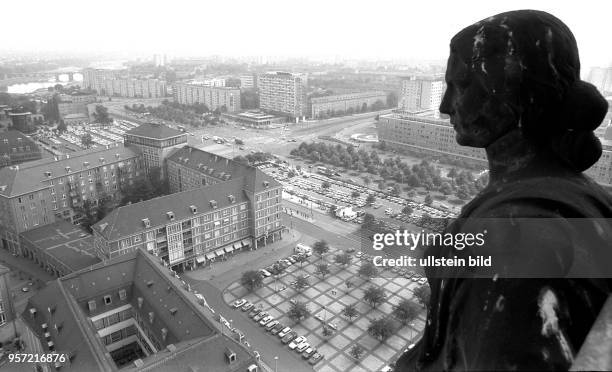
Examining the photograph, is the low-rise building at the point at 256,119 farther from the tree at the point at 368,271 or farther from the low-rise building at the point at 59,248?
the tree at the point at 368,271

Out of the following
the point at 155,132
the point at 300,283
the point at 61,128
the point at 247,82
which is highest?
the point at 247,82

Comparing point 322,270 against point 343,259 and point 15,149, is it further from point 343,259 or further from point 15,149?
point 15,149

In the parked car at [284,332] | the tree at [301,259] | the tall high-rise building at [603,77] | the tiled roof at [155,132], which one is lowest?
the parked car at [284,332]

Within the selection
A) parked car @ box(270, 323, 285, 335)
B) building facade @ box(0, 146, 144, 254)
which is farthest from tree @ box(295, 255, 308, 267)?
building facade @ box(0, 146, 144, 254)

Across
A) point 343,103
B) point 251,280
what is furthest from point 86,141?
point 343,103

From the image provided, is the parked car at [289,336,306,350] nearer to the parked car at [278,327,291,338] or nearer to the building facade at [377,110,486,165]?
the parked car at [278,327,291,338]

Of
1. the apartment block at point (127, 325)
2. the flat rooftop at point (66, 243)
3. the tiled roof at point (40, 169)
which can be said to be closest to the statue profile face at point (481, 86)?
the apartment block at point (127, 325)
